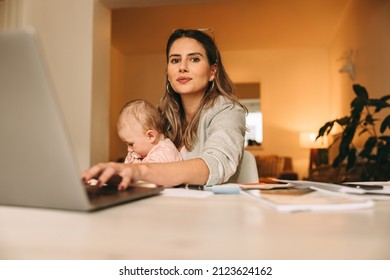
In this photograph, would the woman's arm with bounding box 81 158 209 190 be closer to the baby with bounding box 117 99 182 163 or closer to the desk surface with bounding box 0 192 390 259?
the desk surface with bounding box 0 192 390 259

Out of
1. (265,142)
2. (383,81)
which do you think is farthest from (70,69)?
(265,142)

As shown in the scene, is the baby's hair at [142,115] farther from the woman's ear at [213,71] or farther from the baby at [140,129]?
the woman's ear at [213,71]

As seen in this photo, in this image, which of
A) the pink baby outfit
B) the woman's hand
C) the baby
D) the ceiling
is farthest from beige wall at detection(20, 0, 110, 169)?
the woman's hand

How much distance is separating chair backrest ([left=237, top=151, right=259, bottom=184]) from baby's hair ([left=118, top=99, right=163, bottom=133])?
Result: 1.13 ft

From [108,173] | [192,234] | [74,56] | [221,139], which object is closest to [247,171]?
[221,139]

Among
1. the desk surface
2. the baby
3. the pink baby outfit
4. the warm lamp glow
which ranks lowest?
the desk surface

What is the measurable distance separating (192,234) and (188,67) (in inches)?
42.4

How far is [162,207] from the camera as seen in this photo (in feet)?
1.61

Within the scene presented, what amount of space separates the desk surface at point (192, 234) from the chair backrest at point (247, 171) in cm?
81

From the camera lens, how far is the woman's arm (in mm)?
607

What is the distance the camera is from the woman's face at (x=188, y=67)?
1.35 m

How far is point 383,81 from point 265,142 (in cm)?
332

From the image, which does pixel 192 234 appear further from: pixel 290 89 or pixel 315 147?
pixel 290 89

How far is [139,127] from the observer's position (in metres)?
1.28
